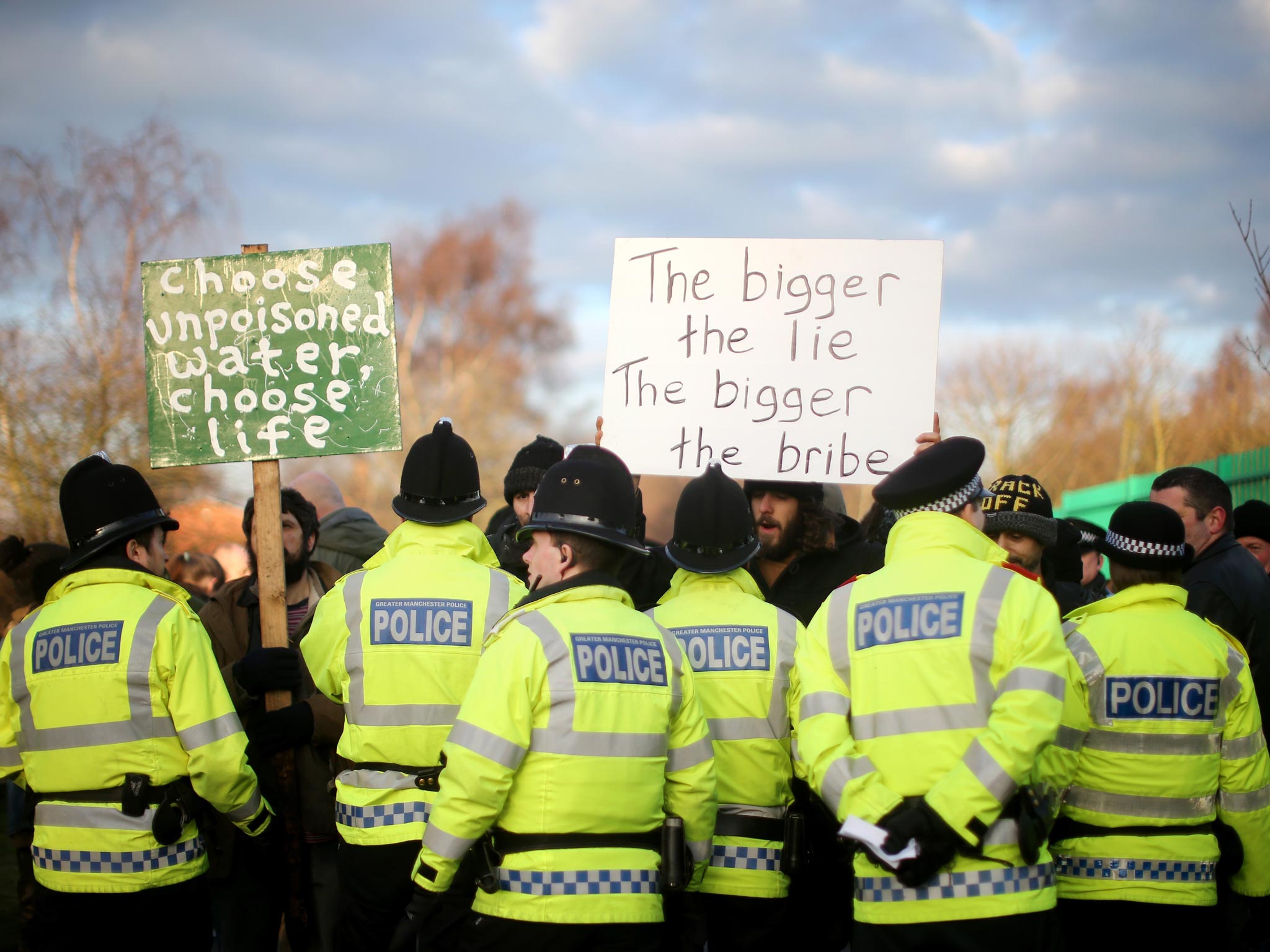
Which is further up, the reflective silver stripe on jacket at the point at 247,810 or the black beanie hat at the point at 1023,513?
the black beanie hat at the point at 1023,513

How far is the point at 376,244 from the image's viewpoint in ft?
15.0

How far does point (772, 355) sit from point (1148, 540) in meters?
1.63

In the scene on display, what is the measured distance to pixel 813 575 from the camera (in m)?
5.04

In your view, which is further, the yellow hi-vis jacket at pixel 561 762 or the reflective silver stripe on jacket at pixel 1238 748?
the reflective silver stripe on jacket at pixel 1238 748

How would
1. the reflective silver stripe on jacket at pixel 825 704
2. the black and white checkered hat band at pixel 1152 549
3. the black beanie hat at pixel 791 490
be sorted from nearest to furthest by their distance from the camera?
the reflective silver stripe on jacket at pixel 825 704 < the black and white checkered hat band at pixel 1152 549 < the black beanie hat at pixel 791 490

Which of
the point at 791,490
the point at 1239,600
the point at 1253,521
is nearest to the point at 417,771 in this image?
the point at 791,490

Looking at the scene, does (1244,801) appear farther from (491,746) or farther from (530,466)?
(530,466)

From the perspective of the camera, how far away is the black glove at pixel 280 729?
14.7 ft

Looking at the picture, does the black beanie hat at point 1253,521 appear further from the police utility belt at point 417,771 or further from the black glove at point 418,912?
the black glove at point 418,912

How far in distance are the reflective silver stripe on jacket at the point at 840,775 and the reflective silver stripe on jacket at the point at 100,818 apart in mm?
2258

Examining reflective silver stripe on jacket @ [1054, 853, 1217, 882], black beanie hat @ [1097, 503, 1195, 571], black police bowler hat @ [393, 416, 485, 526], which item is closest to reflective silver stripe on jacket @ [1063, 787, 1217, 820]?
reflective silver stripe on jacket @ [1054, 853, 1217, 882]

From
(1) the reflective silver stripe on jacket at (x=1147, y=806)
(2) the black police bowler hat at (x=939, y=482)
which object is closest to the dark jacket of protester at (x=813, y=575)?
(1) the reflective silver stripe on jacket at (x=1147, y=806)

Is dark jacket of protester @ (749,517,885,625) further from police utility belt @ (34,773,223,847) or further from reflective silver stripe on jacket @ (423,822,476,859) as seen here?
police utility belt @ (34,773,223,847)

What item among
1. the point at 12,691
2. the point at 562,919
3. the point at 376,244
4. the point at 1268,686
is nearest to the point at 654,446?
the point at 376,244
